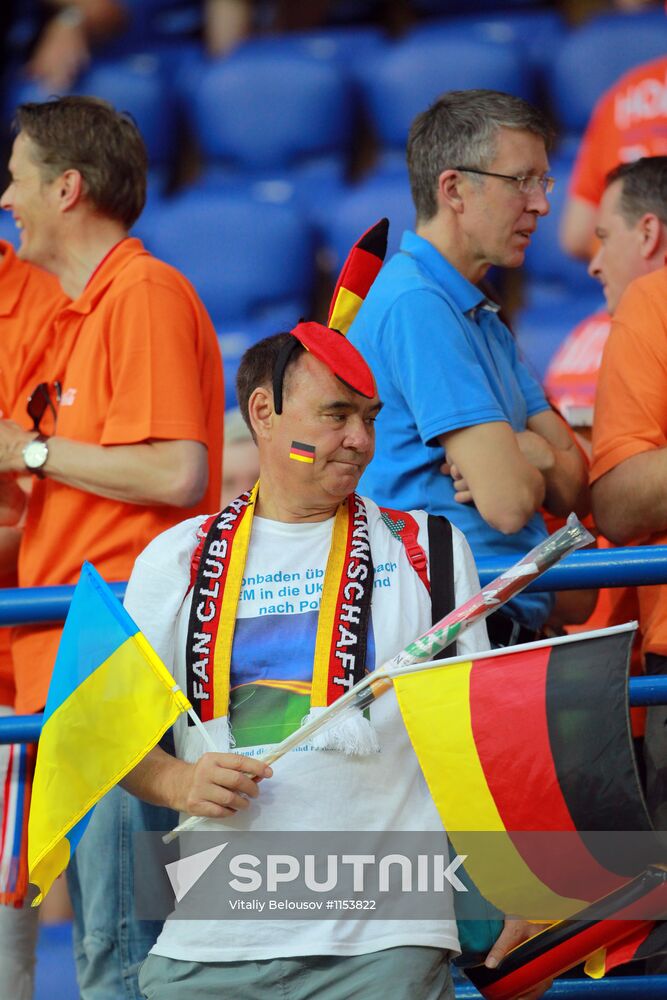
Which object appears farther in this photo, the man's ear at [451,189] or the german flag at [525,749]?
the man's ear at [451,189]

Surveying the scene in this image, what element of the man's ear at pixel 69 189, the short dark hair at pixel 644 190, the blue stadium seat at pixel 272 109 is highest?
the blue stadium seat at pixel 272 109

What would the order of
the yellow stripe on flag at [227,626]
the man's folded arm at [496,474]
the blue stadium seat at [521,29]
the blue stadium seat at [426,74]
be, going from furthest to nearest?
the blue stadium seat at [521,29] → the blue stadium seat at [426,74] → the man's folded arm at [496,474] → the yellow stripe on flag at [227,626]

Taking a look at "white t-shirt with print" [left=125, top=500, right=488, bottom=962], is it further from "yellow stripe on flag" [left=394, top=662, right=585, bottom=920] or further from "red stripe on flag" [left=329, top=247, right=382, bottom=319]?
"red stripe on flag" [left=329, top=247, right=382, bottom=319]

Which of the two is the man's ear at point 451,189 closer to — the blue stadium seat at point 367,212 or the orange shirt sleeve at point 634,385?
the orange shirt sleeve at point 634,385

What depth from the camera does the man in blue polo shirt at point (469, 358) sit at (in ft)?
7.86

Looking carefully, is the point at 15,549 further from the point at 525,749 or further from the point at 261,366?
the point at 525,749

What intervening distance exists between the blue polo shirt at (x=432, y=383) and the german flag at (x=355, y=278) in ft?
0.60

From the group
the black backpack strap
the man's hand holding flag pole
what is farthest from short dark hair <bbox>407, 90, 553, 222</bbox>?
the man's hand holding flag pole

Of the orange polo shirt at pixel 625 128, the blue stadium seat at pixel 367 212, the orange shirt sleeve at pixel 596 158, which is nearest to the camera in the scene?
the orange polo shirt at pixel 625 128

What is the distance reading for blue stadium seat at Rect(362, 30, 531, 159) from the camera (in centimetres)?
561

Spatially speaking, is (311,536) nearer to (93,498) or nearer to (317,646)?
(317,646)

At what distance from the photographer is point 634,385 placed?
2586 mm

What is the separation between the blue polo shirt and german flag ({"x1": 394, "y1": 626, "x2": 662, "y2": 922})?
1.39 feet

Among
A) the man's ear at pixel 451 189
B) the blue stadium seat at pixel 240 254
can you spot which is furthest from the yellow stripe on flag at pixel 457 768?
the blue stadium seat at pixel 240 254
